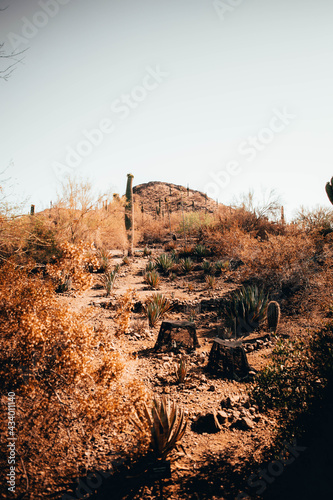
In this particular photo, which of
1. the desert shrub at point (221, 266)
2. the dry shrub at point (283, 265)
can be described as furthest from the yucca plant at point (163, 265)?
the dry shrub at point (283, 265)

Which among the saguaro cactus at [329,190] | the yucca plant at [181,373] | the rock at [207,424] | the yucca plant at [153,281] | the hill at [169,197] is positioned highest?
the hill at [169,197]

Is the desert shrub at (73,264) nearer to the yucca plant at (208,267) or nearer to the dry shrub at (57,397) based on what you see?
the dry shrub at (57,397)

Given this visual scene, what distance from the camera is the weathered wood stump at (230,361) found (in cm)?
510

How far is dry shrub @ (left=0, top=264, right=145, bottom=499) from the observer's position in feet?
9.57

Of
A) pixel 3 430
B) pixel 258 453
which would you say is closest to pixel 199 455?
pixel 258 453

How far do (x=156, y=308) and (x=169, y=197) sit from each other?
42662mm

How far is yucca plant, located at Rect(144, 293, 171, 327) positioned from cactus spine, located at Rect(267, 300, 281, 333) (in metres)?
2.96

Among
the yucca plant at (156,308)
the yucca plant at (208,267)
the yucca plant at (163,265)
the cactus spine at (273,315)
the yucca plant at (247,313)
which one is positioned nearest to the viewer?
the cactus spine at (273,315)

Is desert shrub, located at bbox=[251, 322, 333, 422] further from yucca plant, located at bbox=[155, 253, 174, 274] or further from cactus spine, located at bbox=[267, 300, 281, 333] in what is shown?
yucca plant, located at bbox=[155, 253, 174, 274]

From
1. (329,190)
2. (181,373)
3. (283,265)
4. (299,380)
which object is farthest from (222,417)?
(329,190)

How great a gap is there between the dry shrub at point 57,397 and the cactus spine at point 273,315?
187 inches

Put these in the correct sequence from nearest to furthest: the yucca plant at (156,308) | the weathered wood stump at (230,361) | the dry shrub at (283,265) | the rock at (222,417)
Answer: the rock at (222,417)
the weathered wood stump at (230,361)
the yucca plant at (156,308)
the dry shrub at (283,265)

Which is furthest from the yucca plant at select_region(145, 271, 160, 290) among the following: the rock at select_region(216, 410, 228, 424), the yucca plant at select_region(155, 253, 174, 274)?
the rock at select_region(216, 410, 228, 424)

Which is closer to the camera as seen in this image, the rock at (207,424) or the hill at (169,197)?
the rock at (207,424)
